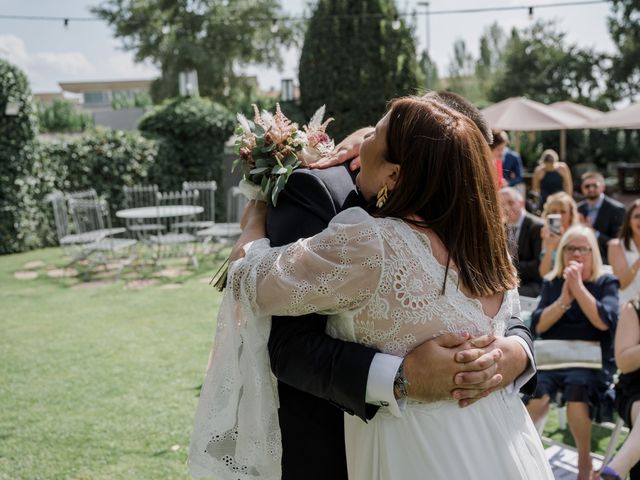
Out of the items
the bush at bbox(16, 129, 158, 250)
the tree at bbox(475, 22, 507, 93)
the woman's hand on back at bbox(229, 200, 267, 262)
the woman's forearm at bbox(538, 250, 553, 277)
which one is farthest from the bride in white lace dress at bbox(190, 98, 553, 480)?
the tree at bbox(475, 22, 507, 93)

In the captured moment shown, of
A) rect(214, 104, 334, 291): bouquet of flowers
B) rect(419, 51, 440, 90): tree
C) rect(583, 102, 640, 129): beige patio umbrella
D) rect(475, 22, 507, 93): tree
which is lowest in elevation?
rect(214, 104, 334, 291): bouquet of flowers

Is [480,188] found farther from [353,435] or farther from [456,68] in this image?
[456,68]

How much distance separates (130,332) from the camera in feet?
23.9

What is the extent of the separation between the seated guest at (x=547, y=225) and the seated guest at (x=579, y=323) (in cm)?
90

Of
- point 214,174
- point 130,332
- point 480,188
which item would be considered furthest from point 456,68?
point 480,188

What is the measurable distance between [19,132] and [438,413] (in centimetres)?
1289

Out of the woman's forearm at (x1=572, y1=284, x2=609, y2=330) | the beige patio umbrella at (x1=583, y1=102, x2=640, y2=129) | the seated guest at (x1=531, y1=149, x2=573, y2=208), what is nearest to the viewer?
the woman's forearm at (x1=572, y1=284, x2=609, y2=330)

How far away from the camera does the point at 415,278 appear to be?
5.54 ft

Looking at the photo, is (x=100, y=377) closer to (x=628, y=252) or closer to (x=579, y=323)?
(x=579, y=323)

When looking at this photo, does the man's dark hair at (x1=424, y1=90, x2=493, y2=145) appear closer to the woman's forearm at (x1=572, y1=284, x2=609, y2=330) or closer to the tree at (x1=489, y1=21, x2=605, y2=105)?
the woman's forearm at (x1=572, y1=284, x2=609, y2=330)

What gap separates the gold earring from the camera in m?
1.80

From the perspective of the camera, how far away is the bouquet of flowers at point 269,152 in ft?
6.89

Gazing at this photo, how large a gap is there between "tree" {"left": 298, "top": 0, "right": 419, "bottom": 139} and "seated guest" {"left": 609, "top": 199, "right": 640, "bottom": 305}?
12.5 meters

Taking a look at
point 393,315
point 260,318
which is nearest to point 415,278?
point 393,315
